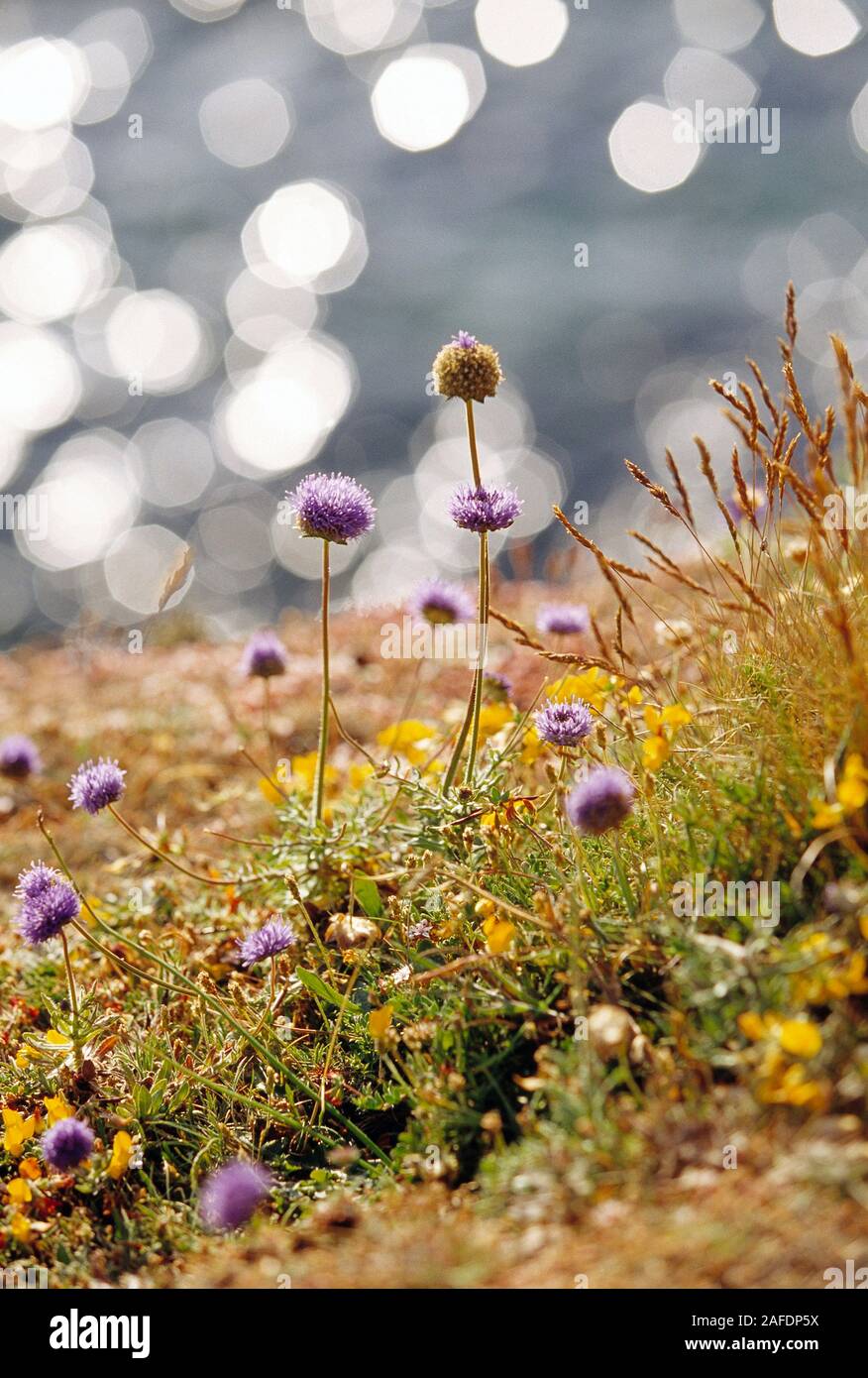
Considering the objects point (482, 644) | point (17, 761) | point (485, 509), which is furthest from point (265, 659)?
point (485, 509)

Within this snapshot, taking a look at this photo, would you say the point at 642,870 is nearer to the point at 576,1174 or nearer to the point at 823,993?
the point at 823,993

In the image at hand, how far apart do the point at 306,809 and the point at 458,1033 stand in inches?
48.3

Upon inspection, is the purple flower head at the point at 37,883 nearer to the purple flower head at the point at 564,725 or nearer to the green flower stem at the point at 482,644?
the green flower stem at the point at 482,644

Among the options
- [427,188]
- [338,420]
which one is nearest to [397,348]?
[338,420]

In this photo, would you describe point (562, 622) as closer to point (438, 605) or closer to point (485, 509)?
point (438, 605)

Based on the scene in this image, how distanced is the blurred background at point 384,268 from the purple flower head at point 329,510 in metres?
10.3

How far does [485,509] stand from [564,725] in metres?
0.65

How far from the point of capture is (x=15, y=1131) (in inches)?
111

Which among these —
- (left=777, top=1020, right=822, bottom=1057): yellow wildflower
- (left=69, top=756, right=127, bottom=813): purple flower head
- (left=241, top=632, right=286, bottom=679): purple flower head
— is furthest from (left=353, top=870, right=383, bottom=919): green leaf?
(left=777, top=1020, right=822, bottom=1057): yellow wildflower

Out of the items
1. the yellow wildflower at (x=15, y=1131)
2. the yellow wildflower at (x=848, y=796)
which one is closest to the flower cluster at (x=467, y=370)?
the yellow wildflower at (x=848, y=796)

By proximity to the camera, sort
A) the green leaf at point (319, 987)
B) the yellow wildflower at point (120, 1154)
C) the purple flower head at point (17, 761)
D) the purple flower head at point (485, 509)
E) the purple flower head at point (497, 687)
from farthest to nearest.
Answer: the purple flower head at point (497, 687) < the purple flower head at point (17, 761) < the purple flower head at point (485, 509) < the green leaf at point (319, 987) < the yellow wildflower at point (120, 1154)

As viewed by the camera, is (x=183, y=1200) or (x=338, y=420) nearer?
(x=183, y=1200)

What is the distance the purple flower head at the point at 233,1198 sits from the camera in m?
2.42
